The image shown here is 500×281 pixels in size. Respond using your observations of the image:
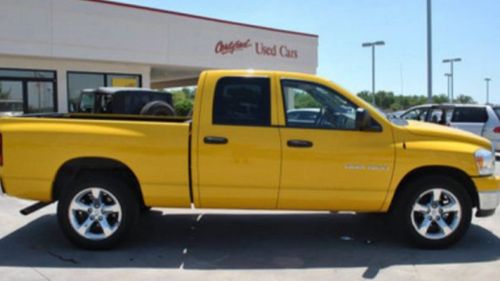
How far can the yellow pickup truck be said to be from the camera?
536 centimetres

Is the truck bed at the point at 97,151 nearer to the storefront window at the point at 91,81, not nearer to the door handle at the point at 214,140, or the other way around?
the door handle at the point at 214,140

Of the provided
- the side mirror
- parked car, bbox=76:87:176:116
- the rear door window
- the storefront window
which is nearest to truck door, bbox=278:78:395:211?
the side mirror

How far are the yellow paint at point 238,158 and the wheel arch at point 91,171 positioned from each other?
9 cm

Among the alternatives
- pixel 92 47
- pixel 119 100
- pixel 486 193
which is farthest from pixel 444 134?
pixel 92 47

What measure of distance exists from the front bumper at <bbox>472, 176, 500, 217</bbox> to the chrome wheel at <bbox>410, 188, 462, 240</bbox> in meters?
0.24

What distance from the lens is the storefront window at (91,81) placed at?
19.0 meters

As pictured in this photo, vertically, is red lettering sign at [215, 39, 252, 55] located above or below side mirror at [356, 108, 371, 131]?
above

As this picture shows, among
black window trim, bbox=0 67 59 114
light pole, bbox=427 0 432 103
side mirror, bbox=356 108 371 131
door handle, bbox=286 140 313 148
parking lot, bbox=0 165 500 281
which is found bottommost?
parking lot, bbox=0 165 500 281

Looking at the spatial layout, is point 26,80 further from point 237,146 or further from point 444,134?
point 444,134

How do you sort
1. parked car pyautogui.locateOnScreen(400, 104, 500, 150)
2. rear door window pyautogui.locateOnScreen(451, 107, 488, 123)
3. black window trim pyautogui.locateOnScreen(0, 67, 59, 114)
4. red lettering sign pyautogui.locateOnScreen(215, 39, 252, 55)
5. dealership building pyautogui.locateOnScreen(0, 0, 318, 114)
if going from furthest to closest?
1. red lettering sign pyautogui.locateOnScreen(215, 39, 252, 55)
2. black window trim pyautogui.locateOnScreen(0, 67, 59, 114)
3. dealership building pyautogui.locateOnScreen(0, 0, 318, 114)
4. rear door window pyautogui.locateOnScreen(451, 107, 488, 123)
5. parked car pyautogui.locateOnScreen(400, 104, 500, 150)

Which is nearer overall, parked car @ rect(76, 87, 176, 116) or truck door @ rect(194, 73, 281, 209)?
truck door @ rect(194, 73, 281, 209)

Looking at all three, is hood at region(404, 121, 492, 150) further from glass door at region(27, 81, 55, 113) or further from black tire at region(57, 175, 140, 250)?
glass door at region(27, 81, 55, 113)

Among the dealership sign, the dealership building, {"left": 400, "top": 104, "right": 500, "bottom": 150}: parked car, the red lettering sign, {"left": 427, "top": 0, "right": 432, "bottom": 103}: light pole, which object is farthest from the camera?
the dealership sign

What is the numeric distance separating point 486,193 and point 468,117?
34.0ft
